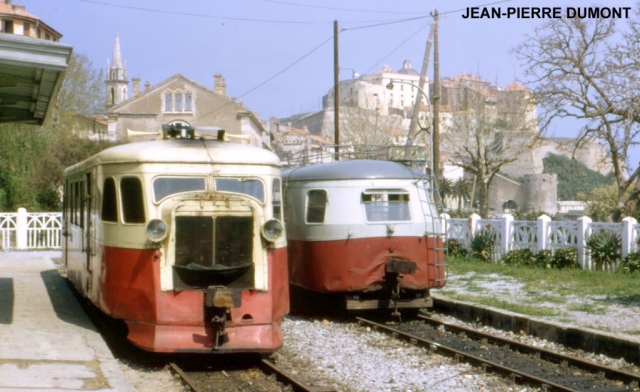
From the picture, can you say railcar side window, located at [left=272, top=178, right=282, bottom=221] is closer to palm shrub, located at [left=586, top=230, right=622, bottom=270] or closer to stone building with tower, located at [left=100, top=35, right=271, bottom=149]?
palm shrub, located at [left=586, top=230, right=622, bottom=270]

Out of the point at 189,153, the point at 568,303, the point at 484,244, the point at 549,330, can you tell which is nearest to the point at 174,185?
the point at 189,153

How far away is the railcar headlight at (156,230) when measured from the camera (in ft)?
32.0

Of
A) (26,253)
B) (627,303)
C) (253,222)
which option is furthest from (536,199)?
(253,222)

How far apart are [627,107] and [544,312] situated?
56.2 feet

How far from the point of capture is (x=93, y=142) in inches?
1683

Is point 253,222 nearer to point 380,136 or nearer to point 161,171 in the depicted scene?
point 161,171

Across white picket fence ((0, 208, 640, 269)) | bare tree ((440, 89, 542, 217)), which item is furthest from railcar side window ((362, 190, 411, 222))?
bare tree ((440, 89, 542, 217))

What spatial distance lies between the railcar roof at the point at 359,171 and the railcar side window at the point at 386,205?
0.27 m

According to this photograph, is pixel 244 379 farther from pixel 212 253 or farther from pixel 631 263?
pixel 631 263

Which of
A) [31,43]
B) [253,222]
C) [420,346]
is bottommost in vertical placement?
[420,346]

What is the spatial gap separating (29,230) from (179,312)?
20.3 meters

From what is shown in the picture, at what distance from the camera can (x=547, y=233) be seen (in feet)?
72.9

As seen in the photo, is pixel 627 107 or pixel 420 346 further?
pixel 627 107

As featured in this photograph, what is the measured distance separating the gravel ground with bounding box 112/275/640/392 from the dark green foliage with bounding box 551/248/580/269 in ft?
18.3
